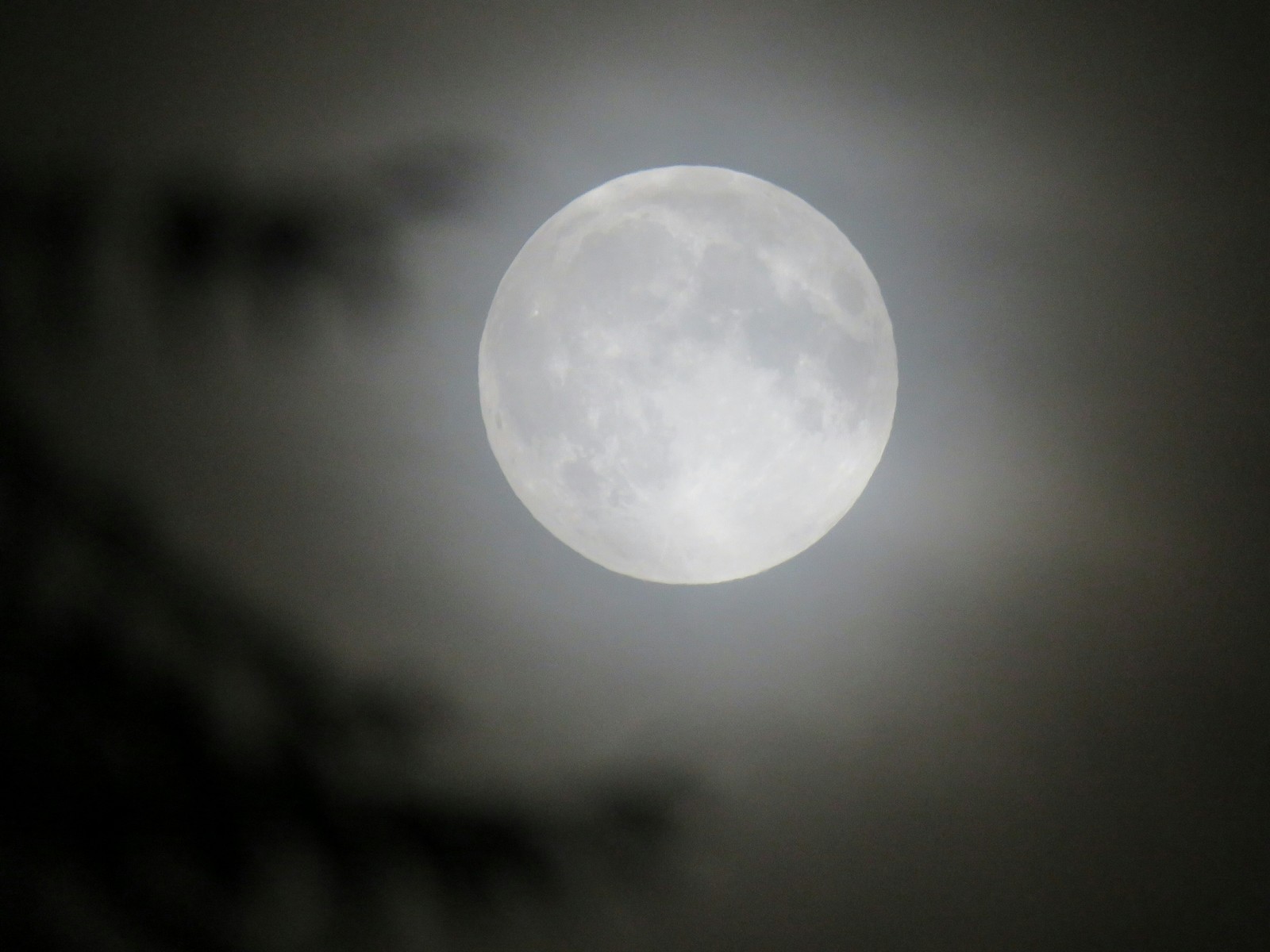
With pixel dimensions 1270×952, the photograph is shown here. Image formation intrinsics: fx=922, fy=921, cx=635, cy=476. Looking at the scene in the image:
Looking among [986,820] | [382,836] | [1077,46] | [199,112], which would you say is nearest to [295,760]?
[382,836]

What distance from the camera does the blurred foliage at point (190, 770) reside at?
5.08ft

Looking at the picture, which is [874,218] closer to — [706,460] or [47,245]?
[706,460]

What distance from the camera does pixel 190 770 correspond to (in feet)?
5.48

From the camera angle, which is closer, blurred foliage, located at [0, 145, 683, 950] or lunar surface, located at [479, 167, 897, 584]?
lunar surface, located at [479, 167, 897, 584]

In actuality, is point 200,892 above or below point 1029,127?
below

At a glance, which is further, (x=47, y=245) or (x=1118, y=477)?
(x=1118, y=477)

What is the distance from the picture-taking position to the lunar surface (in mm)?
1146

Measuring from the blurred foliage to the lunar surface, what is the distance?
53 centimetres

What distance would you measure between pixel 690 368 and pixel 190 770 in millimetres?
1220

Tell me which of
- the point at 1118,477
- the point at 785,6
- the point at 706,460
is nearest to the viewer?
the point at 706,460

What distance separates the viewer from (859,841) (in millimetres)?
1735

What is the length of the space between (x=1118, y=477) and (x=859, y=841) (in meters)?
0.81

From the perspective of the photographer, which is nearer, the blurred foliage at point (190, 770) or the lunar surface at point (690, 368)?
the lunar surface at point (690, 368)

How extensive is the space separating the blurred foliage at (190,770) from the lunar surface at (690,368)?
1.76 feet
